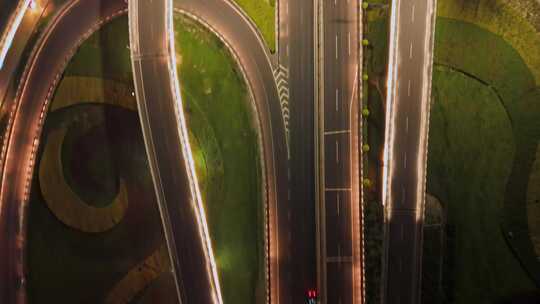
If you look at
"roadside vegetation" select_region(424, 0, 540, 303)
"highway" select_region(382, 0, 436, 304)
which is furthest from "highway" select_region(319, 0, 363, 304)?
"roadside vegetation" select_region(424, 0, 540, 303)

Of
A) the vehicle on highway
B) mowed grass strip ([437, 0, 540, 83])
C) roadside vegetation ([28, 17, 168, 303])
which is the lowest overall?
the vehicle on highway

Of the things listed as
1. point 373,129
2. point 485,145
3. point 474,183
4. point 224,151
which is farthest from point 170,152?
point 485,145

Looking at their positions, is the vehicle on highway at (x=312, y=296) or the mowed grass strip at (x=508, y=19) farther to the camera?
the vehicle on highway at (x=312, y=296)

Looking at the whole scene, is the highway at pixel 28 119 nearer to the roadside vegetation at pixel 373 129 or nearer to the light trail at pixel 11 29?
the light trail at pixel 11 29

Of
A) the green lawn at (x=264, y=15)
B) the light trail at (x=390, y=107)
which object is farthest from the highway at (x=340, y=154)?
the green lawn at (x=264, y=15)

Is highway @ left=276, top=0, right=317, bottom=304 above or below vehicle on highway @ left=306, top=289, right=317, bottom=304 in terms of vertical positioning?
above

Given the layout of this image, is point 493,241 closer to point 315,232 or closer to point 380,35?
point 315,232

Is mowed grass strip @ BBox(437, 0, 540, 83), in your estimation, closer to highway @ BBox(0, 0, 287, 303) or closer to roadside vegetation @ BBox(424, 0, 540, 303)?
roadside vegetation @ BBox(424, 0, 540, 303)
